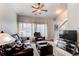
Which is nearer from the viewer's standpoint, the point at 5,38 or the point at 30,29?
the point at 5,38

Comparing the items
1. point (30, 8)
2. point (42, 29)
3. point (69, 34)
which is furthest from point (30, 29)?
point (69, 34)

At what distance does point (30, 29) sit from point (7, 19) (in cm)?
42

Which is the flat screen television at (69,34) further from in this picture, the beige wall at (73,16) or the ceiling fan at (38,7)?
the ceiling fan at (38,7)

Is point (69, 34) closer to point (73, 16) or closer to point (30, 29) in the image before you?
point (73, 16)

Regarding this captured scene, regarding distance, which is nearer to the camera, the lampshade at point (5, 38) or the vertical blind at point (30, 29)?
the lampshade at point (5, 38)

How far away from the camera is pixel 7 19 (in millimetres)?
2348

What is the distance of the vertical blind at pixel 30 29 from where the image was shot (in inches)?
94.6

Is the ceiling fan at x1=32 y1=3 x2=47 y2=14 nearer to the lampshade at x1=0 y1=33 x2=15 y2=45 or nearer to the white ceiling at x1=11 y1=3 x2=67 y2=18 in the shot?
the white ceiling at x1=11 y1=3 x2=67 y2=18

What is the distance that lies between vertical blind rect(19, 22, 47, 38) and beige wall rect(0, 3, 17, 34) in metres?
0.12

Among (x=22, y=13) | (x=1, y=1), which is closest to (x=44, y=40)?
(x=22, y=13)

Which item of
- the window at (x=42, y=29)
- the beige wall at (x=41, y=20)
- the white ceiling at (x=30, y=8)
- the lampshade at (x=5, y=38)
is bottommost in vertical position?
the lampshade at (x=5, y=38)

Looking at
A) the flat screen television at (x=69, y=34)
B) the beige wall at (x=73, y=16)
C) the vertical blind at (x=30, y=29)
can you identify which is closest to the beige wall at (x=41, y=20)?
the vertical blind at (x=30, y=29)

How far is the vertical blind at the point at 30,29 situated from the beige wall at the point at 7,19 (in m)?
0.12

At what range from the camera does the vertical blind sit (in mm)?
2402
